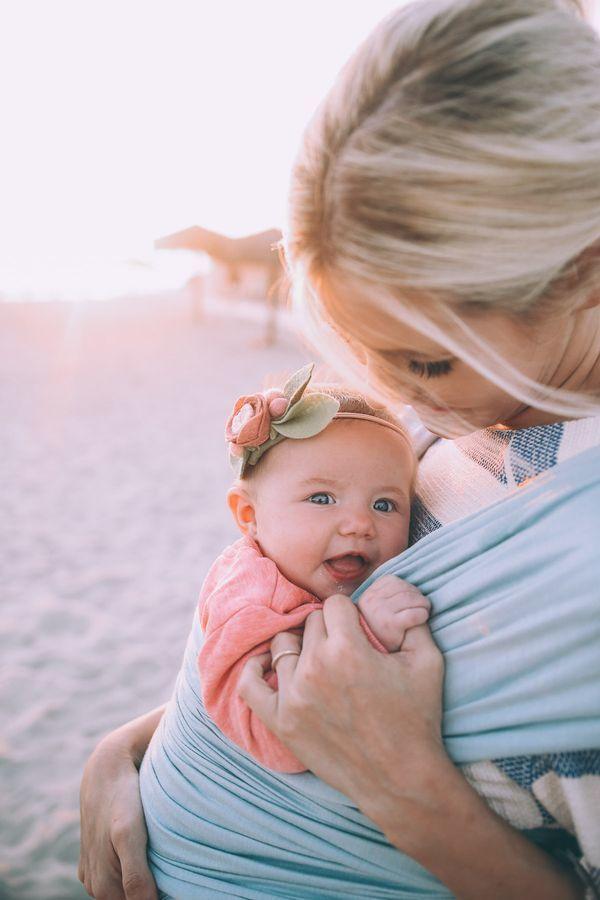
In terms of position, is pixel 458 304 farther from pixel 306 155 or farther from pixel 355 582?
pixel 355 582

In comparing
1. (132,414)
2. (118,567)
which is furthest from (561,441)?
(132,414)

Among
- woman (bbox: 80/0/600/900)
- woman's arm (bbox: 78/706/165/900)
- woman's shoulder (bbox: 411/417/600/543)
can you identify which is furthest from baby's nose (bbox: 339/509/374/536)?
woman's arm (bbox: 78/706/165/900)

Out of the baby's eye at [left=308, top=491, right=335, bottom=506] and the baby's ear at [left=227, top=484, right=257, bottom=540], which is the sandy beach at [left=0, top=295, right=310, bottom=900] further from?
the baby's eye at [left=308, top=491, right=335, bottom=506]

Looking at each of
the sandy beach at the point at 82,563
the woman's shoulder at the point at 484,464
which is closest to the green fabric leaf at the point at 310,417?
the woman's shoulder at the point at 484,464

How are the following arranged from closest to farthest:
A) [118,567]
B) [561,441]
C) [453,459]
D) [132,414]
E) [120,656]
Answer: [561,441] → [453,459] → [120,656] → [118,567] → [132,414]

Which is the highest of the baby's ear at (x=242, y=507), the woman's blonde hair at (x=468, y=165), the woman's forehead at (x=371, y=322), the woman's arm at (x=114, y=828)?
the woman's blonde hair at (x=468, y=165)

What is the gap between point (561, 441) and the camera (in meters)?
1.14

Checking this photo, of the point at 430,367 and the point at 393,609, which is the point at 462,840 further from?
the point at 430,367

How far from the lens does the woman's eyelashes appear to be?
1.17m

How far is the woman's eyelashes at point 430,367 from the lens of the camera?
1171 millimetres

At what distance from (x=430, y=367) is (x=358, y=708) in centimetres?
61

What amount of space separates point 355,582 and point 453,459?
364mm

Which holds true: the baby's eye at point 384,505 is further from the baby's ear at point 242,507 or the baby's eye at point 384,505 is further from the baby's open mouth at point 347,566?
the baby's ear at point 242,507

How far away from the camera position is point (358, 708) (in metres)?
1.07
